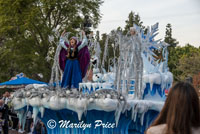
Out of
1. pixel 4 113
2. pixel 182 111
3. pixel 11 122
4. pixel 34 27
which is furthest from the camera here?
pixel 34 27

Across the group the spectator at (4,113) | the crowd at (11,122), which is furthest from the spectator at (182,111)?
the spectator at (4,113)

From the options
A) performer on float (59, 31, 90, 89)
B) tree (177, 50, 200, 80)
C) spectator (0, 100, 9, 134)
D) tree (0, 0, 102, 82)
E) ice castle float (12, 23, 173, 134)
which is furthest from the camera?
tree (177, 50, 200, 80)

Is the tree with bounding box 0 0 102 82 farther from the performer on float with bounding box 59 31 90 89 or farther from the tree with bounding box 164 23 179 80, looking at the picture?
the tree with bounding box 164 23 179 80

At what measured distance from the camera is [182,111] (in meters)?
2.34

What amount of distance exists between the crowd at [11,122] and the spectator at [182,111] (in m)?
7.29

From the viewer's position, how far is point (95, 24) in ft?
80.4

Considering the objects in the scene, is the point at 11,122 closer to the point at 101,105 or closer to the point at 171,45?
the point at 101,105

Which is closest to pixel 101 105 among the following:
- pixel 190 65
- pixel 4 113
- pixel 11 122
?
pixel 4 113

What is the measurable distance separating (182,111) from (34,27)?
21.1m

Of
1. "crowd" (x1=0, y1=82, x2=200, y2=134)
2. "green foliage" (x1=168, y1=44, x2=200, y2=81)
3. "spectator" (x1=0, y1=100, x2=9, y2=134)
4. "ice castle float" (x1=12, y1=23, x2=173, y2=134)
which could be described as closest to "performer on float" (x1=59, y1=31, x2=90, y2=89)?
"ice castle float" (x1=12, y1=23, x2=173, y2=134)

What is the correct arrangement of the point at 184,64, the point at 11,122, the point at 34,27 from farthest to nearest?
the point at 184,64 < the point at 34,27 < the point at 11,122

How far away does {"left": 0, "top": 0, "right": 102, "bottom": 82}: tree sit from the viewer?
22.5 m

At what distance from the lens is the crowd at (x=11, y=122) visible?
11.3m

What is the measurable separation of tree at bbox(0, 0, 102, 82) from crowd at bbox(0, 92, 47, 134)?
7.83 m
